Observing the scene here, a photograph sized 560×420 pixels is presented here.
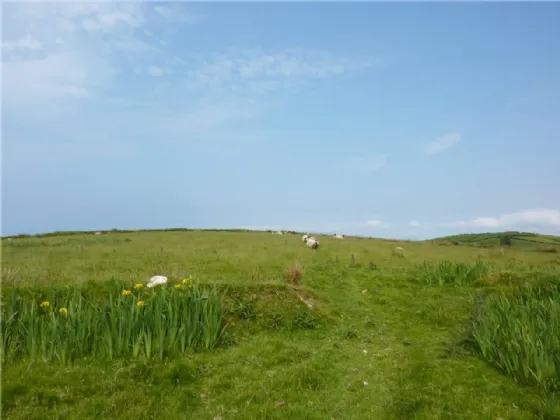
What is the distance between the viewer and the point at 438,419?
23.2 feet

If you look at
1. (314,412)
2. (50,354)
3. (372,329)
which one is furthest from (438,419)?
(50,354)

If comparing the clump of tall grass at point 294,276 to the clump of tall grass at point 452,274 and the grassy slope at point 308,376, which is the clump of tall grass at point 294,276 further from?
the clump of tall grass at point 452,274

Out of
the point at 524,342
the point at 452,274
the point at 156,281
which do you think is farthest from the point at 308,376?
the point at 452,274

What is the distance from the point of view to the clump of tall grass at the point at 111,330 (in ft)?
29.7

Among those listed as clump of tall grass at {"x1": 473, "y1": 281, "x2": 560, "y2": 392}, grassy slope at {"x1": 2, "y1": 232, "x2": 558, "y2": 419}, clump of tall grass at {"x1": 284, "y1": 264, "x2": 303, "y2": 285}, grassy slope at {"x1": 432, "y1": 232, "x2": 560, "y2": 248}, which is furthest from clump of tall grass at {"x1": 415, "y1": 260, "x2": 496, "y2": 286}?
grassy slope at {"x1": 432, "y1": 232, "x2": 560, "y2": 248}

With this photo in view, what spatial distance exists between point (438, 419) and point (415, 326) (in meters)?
7.33

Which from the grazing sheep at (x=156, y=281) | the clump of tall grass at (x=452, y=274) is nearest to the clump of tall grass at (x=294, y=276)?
the grazing sheep at (x=156, y=281)

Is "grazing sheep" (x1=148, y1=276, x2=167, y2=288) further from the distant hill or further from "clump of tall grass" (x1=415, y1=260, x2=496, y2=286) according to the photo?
the distant hill

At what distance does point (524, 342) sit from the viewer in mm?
8711

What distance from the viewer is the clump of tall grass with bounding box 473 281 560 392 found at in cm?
807

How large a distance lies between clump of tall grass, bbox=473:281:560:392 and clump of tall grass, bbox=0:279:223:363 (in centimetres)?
697

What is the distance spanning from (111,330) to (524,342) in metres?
9.42

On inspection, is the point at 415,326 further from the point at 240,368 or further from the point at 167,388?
the point at 167,388

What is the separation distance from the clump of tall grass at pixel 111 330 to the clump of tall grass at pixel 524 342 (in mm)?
6973
